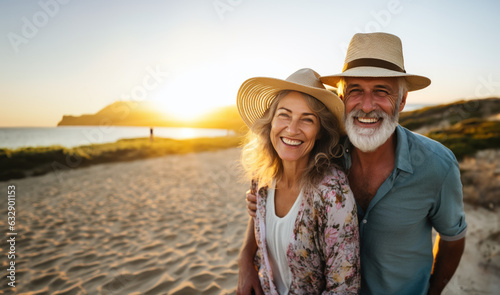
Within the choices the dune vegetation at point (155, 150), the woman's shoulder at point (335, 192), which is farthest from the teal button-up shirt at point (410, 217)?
the dune vegetation at point (155, 150)

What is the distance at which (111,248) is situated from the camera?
Result: 436cm

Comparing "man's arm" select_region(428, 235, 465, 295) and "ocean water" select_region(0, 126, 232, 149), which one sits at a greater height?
"ocean water" select_region(0, 126, 232, 149)

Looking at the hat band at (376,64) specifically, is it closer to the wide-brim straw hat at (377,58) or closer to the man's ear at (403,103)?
the wide-brim straw hat at (377,58)

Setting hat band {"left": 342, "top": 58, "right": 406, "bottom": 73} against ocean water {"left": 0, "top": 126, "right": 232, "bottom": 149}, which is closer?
hat band {"left": 342, "top": 58, "right": 406, "bottom": 73}

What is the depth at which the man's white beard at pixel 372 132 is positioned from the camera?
1.83m

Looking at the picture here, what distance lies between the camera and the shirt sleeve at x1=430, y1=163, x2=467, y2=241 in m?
1.76

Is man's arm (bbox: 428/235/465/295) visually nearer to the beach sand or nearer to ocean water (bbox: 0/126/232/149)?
the beach sand

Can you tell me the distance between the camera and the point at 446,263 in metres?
2.00

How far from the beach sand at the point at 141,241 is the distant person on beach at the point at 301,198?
163cm

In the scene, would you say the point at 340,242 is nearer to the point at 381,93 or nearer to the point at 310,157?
the point at 310,157

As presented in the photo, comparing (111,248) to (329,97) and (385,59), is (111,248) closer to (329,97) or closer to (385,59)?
(329,97)

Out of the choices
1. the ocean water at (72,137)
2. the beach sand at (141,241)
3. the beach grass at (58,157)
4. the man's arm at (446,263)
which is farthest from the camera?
the ocean water at (72,137)

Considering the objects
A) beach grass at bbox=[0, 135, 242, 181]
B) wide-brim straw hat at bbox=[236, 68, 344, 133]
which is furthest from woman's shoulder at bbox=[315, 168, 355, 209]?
beach grass at bbox=[0, 135, 242, 181]

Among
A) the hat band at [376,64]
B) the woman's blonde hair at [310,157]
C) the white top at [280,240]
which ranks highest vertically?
the hat band at [376,64]
